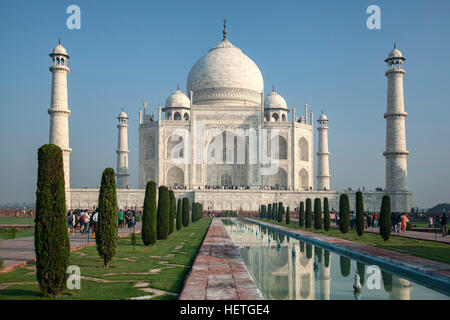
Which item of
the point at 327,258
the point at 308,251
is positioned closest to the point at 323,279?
the point at 327,258

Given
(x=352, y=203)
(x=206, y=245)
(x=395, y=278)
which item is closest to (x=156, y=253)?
(x=206, y=245)

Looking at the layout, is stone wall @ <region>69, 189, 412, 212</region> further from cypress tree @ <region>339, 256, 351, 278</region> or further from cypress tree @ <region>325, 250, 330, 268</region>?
cypress tree @ <region>339, 256, 351, 278</region>

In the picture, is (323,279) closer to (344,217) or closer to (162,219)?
(162,219)

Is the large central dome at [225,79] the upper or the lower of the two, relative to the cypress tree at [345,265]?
upper

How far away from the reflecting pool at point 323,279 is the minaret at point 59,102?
18.7 metres

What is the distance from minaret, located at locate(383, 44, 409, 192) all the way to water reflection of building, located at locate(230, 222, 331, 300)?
17.4 metres

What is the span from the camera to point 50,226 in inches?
199

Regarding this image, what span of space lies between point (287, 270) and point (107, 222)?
2.83 m

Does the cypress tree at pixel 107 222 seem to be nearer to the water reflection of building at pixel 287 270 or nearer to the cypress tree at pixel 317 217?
the water reflection of building at pixel 287 270

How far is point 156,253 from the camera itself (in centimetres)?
858

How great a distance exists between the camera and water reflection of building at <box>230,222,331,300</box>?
5.54 metres

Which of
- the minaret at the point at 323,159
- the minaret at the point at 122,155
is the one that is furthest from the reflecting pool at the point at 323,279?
the minaret at the point at 122,155

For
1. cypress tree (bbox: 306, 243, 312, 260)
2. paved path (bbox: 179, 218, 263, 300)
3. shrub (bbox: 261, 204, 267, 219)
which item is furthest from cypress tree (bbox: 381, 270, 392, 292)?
shrub (bbox: 261, 204, 267, 219)

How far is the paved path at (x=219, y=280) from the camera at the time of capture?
14.9ft
